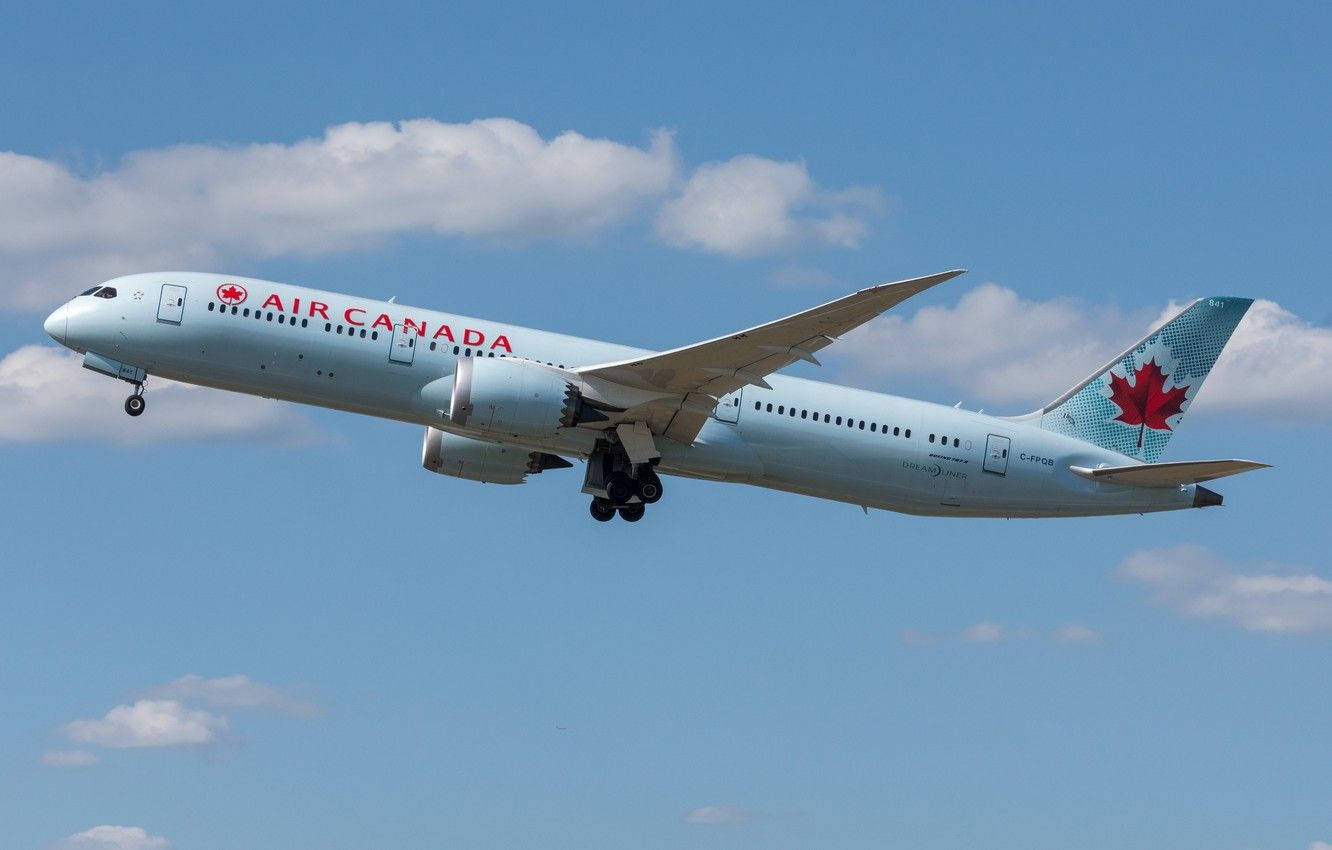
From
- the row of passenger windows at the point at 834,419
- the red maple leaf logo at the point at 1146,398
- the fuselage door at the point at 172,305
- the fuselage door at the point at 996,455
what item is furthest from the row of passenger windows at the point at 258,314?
the red maple leaf logo at the point at 1146,398

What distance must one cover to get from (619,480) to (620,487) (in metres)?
0.20

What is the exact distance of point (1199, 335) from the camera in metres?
52.9

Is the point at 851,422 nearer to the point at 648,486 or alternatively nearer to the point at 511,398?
the point at 648,486

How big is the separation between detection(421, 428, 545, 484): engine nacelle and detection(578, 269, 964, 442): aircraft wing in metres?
5.89

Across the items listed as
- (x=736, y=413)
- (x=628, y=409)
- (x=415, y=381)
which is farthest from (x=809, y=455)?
(x=415, y=381)

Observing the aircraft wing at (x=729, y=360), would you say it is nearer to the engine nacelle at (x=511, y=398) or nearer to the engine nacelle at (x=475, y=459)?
the engine nacelle at (x=511, y=398)

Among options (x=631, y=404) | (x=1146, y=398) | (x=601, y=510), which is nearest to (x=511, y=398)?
(x=631, y=404)

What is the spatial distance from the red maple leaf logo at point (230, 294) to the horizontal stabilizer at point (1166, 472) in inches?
932

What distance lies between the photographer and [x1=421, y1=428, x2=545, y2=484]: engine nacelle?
167 feet

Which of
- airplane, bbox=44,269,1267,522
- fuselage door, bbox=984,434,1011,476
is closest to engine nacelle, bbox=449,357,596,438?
airplane, bbox=44,269,1267,522

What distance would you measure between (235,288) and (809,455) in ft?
52.4

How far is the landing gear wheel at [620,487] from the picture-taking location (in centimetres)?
4731

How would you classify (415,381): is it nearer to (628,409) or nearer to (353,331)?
(353,331)

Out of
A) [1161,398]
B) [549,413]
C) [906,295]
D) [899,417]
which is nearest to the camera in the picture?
[906,295]
